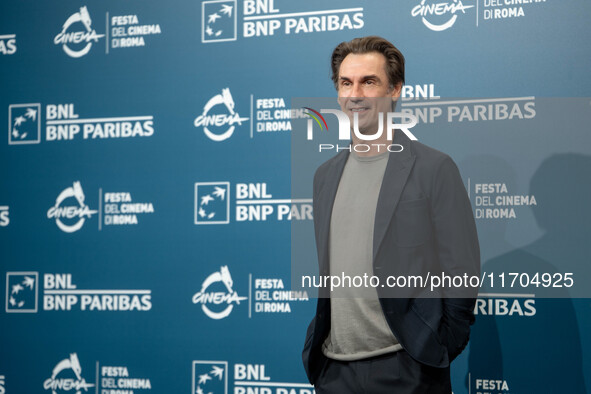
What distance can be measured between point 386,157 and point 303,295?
1161mm

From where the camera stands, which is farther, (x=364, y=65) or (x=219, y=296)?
(x=219, y=296)

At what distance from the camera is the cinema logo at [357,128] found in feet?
8.45

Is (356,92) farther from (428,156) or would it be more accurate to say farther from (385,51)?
(428,156)

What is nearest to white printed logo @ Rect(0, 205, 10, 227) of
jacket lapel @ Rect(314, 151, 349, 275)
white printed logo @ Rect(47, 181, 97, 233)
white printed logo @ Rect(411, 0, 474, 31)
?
white printed logo @ Rect(47, 181, 97, 233)

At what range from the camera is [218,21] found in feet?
12.3

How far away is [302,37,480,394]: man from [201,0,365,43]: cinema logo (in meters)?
1.01

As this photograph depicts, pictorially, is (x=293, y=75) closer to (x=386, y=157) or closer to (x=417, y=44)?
(x=417, y=44)

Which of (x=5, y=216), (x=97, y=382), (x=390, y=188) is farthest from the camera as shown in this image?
(x=5, y=216)

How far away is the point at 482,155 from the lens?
320 centimetres

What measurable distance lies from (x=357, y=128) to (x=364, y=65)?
229mm

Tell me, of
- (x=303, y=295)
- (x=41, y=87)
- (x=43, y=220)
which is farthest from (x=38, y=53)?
(x=303, y=295)

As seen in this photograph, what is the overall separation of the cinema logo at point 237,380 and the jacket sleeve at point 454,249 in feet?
4.05

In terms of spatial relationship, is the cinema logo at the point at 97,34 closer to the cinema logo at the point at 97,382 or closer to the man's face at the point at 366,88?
the man's face at the point at 366,88

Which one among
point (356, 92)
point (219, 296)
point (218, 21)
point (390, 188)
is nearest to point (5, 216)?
point (219, 296)
